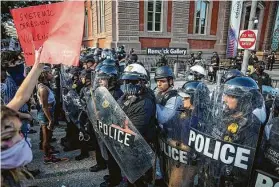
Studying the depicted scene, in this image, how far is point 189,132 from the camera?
2418 mm

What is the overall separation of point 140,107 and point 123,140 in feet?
1.40

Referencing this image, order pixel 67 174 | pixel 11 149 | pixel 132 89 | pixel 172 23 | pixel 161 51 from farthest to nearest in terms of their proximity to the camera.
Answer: pixel 172 23 → pixel 161 51 → pixel 67 174 → pixel 132 89 → pixel 11 149

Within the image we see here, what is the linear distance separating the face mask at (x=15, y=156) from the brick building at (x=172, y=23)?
1492 cm

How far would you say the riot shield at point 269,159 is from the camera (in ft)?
6.75

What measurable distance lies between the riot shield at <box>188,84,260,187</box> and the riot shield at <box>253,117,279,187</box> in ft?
0.35

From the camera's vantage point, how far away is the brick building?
15930mm

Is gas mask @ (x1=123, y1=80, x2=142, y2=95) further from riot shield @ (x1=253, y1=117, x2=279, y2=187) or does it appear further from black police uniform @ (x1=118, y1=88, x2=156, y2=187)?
riot shield @ (x1=253, y1=117, x2=279, y2=187)

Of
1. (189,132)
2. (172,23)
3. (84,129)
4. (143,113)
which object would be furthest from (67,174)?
(172,23)

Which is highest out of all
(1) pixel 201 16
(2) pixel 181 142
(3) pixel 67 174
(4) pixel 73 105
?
(1) pixel 201 16

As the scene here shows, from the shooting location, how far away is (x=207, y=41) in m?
19.0

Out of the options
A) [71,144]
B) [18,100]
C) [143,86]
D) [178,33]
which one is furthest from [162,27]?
[18,100]

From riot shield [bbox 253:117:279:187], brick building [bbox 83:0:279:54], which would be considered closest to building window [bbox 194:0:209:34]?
brick building [bbox 83:0:279:54]

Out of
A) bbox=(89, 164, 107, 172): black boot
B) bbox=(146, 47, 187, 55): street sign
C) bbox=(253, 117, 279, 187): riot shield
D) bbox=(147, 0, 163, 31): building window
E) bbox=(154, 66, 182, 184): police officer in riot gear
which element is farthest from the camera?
bbox=(147, 0, 163, 31): building window

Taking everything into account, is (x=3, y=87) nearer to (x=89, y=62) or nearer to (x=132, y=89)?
(x=132, y=89)
